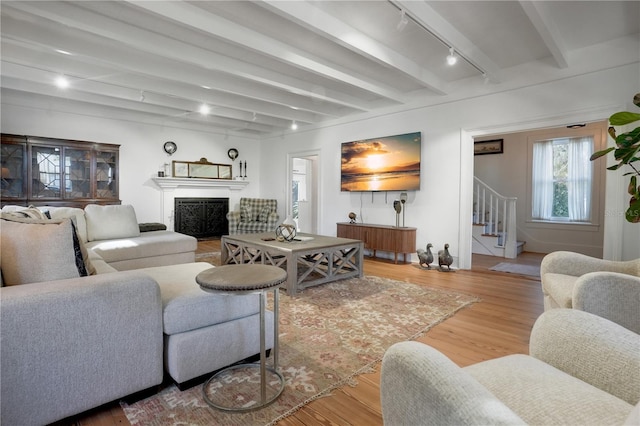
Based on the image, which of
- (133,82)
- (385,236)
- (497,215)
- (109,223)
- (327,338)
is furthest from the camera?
(497,215)

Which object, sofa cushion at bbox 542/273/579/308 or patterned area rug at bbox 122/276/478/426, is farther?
sofa cushion at bbox 542/273/579/308

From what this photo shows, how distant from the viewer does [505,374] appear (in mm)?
1021

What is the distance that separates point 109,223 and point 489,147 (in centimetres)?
702

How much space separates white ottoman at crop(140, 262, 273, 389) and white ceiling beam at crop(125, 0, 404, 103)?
2.21 metres

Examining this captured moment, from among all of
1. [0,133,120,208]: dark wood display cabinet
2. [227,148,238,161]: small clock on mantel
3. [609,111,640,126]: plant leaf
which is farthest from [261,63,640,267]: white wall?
[0,133,120,208]: dark wood display cabinet

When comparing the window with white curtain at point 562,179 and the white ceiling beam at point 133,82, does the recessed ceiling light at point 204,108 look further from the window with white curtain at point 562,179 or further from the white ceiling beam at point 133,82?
the window with white curtain at point 562,179

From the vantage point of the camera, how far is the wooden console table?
4.77m

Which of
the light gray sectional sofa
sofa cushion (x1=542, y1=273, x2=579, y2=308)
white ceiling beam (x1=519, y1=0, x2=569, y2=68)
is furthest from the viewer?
white ceiling beam (x1=519, y1=0, x2=569, y2=68)

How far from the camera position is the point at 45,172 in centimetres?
504

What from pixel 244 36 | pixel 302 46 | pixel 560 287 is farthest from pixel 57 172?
pixel 560 287

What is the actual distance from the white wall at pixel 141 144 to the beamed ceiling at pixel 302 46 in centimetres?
30

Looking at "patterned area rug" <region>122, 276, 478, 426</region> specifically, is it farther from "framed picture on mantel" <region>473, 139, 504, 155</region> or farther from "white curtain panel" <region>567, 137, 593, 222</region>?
"framed picture on mantel" <region>473, 139, 504, 155</region>

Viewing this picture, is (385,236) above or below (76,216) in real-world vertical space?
below

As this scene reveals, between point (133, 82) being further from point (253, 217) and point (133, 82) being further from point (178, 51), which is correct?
point (253, 217)
